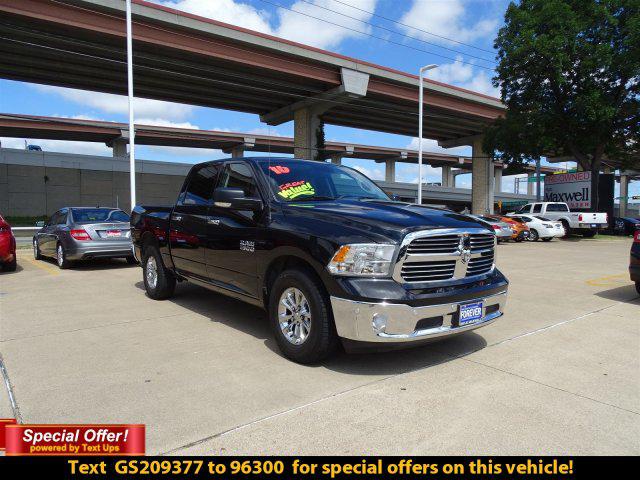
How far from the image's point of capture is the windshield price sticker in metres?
4.77

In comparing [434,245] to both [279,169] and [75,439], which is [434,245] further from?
[75,439]

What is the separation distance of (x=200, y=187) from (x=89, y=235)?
5234 mm

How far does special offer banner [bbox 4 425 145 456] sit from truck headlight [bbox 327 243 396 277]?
185 centimetres

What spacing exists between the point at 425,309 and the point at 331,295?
76cm

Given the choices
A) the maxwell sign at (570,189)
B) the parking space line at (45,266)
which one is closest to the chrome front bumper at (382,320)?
the parking space line at (45,266)

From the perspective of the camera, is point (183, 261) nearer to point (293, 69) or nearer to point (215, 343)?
point (215, 343)

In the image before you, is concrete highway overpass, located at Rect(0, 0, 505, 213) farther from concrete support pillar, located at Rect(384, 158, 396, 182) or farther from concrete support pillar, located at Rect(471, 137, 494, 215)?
concrete support pillar, located at Rect(384, 158, 396, 182)

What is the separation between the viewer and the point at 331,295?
3.78 meters

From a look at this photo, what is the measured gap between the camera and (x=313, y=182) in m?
5.12

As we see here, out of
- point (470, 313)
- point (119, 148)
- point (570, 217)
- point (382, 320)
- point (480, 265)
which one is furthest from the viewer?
point (119, 148)

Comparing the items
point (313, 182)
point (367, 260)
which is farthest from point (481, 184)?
point (367, 260)

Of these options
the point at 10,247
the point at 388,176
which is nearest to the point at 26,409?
the point at 10,247

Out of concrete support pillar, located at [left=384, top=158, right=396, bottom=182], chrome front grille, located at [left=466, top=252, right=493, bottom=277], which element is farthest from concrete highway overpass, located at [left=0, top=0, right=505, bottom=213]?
concrete support pillar, located at [left=384, top=158, right=396, bottom=182]

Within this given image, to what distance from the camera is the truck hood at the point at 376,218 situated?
3785 millimetres
